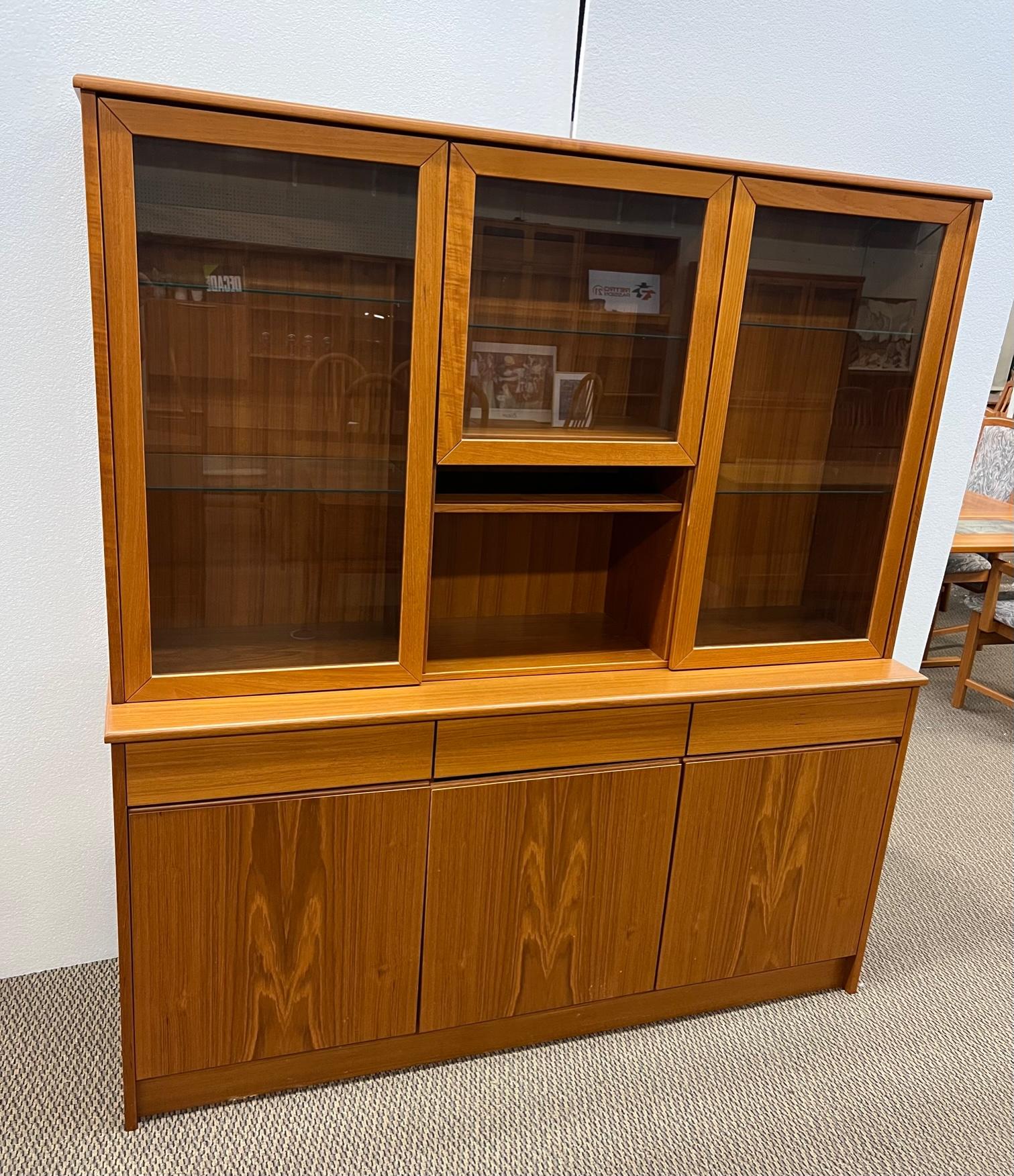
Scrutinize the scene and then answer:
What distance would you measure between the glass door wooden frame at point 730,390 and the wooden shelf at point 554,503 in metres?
0.07

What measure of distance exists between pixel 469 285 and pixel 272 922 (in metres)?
1.09

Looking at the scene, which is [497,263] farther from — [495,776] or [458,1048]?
[458,1048]

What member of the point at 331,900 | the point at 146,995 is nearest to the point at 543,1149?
the point at 331,900

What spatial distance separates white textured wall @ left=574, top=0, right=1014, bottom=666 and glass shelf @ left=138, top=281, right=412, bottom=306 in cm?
60

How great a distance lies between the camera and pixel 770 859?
1895mm

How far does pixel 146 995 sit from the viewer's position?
1.56 meters

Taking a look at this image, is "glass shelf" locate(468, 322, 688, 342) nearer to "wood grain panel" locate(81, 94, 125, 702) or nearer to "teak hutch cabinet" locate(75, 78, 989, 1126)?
"teak hutch cabinet" locate(75, 78, 989, 1126)

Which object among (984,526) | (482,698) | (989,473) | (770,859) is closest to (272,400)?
(482,698)

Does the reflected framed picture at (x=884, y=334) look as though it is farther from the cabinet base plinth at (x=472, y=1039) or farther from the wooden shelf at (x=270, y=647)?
the cabinet base plinth at (x=472, y=1039)

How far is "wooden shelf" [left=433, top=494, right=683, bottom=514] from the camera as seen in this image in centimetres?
162

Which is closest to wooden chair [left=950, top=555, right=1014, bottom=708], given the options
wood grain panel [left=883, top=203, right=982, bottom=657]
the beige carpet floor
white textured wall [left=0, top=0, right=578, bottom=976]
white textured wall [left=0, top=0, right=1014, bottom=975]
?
white textured wall [left=0, top=0, right=1014, bottom=975]

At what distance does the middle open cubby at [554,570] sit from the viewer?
5.74 feet

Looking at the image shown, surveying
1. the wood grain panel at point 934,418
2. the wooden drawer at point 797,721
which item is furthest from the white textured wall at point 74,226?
the wooden drawer at point 797,721

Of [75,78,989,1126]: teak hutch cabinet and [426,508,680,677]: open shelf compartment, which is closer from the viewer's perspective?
[75,78,989,1126]: teak hutch cabinet
